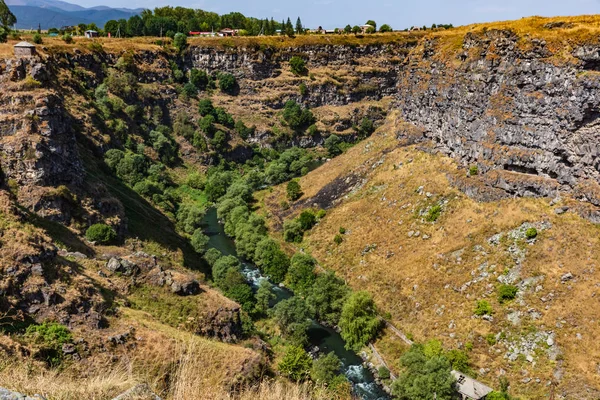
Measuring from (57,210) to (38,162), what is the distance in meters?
5.28

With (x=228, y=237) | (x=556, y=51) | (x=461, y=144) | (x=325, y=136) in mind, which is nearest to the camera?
(x=556, y=51)

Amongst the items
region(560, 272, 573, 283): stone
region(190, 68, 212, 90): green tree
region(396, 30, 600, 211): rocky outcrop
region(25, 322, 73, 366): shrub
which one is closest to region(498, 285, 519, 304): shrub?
region(560, 272, 573, 283): stone

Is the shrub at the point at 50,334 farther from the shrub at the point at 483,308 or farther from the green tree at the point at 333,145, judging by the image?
the green tree at the point at 333,145

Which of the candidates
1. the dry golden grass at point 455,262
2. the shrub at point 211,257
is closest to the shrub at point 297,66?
the dry golden grass at point 455,262

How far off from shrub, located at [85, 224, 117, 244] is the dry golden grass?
1116 inches

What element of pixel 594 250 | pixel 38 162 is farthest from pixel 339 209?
pixel 38 162

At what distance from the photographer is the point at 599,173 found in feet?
152

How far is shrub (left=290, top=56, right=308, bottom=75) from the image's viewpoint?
132625 millimetres

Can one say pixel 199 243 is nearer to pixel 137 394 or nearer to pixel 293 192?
pixel 293 192

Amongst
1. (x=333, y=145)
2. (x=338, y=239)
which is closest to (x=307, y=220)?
(x=338, y=239)

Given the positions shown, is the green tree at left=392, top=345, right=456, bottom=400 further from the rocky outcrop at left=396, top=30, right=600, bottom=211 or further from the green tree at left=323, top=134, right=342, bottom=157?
the green tree at left=323, top=134, right=342, bottom=157

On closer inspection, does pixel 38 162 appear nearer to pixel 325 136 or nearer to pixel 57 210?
pixel 57 210

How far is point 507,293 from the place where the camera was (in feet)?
148

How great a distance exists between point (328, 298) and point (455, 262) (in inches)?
579
